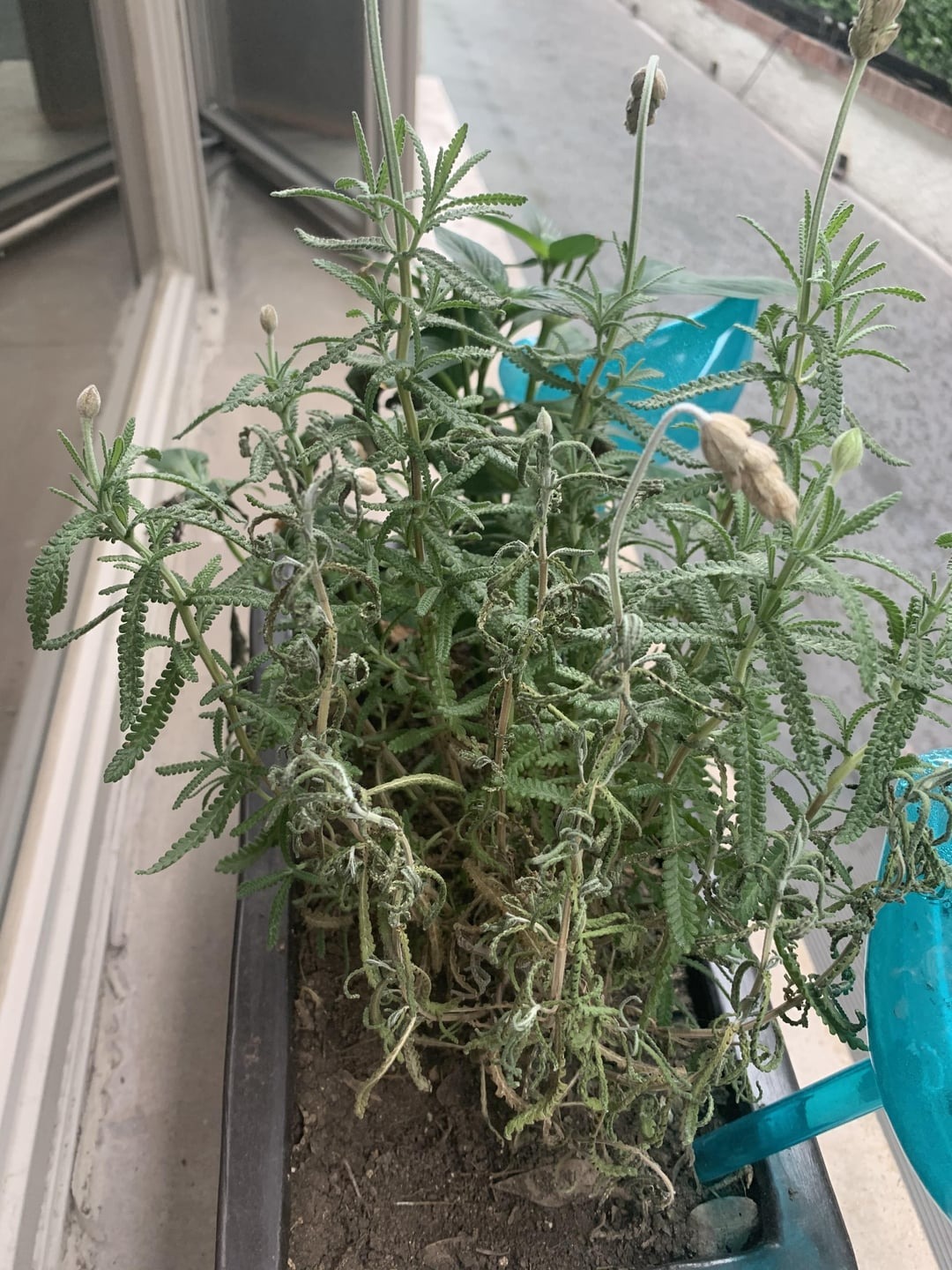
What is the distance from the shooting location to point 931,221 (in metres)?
1.00

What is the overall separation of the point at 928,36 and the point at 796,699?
677mm

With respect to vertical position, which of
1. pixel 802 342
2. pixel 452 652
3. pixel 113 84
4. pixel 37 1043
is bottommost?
pixel 37 1043

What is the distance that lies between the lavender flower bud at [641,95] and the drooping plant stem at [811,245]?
3.8 inches

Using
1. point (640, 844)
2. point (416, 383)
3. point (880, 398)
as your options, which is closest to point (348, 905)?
point (640, 844)

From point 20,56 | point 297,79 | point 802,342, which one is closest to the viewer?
point 802,342

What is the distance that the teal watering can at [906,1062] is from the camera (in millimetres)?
457

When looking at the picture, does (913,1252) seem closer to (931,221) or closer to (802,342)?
(802,342)

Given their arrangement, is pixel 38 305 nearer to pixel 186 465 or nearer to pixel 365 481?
pixel 186 465

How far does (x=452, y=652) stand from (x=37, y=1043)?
0.43 meters

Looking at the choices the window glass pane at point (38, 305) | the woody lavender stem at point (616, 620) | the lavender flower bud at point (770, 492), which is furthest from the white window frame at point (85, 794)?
the lavender flower bud at point (770, 492)

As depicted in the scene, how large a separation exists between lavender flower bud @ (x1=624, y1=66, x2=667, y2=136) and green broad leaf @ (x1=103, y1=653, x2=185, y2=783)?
1.30 feet

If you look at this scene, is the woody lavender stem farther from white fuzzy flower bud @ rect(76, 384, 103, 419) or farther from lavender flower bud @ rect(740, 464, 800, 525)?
white fuzzy flower bud @ rect(76, 384, 103, 419)

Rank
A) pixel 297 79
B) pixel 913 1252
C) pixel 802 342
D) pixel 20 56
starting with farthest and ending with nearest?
pixel 297 79, pixel 20 56, pixel 913 1252, pixel 802 342

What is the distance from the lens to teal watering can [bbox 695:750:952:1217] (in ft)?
1.50
